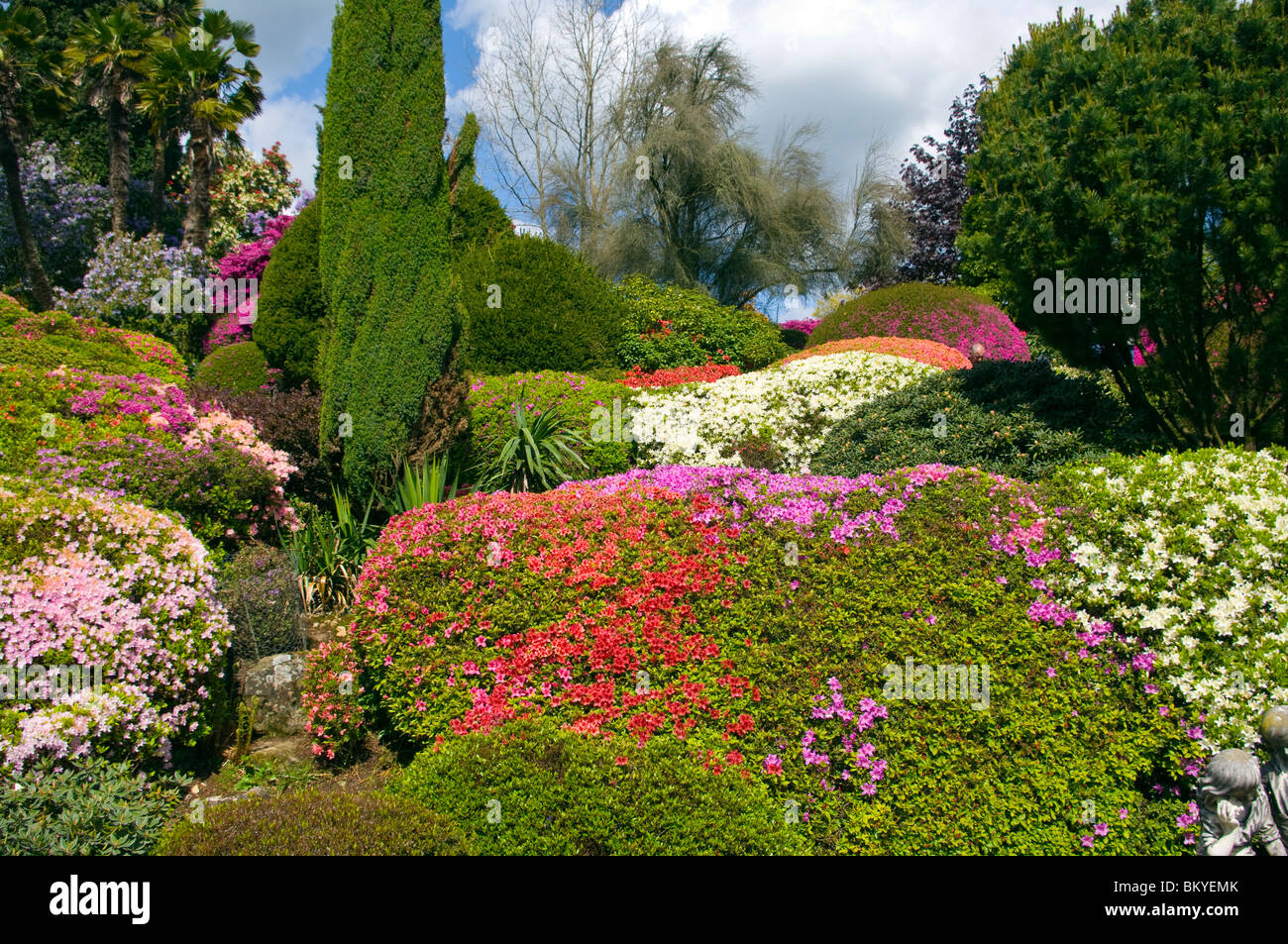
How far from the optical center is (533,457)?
758 centimetres

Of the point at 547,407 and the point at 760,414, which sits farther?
the point at 760,414

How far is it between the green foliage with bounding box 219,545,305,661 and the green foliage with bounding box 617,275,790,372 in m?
9.28

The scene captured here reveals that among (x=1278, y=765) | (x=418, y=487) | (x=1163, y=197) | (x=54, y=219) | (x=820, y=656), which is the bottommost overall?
(x=1278, y=765)

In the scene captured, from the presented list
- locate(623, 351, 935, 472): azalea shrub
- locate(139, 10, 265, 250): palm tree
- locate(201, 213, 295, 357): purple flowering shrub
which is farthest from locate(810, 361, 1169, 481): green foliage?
locate(139, 10, 265, 250): palm tree

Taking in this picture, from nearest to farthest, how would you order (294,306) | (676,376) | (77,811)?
(77,811)
(294,306)
(676,376)

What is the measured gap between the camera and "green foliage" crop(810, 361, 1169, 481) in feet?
20.5

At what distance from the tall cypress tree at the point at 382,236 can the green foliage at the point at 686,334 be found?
7.58 metres

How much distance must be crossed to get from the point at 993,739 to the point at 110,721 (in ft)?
15.1

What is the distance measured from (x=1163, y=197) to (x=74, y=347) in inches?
370

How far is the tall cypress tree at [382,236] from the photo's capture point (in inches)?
285

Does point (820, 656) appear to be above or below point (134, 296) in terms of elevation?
below

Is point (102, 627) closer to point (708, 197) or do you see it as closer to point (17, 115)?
point (17, 115)

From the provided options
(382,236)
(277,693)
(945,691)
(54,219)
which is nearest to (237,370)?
(382,236)
